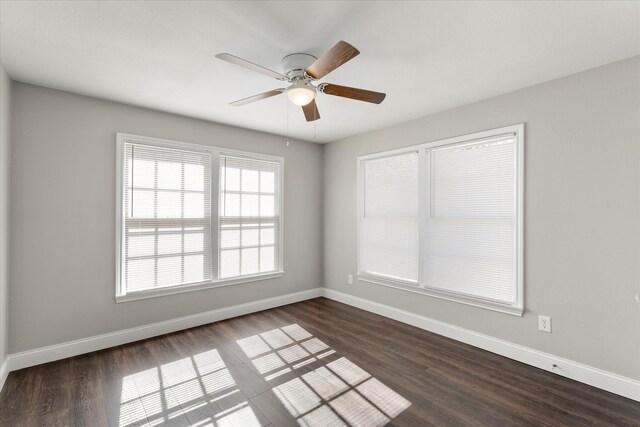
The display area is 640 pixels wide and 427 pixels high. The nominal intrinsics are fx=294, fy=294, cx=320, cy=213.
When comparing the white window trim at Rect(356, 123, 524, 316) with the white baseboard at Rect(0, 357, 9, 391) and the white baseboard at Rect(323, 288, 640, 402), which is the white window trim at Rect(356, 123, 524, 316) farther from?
the white baseboard at Rect(0, 357, 9, 391)

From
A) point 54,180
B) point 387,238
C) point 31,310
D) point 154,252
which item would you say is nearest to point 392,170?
point 387,238

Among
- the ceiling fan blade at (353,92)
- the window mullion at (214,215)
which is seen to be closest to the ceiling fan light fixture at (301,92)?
the ceiling fan blade at (353,92)

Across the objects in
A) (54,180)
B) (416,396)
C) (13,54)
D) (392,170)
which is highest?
(13,54)

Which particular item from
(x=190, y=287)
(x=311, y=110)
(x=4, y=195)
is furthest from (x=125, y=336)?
(x=311, y=110)

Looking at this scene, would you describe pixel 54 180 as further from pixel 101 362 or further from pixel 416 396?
pixel 416 396

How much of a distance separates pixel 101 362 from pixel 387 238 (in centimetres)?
341

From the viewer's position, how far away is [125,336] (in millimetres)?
3160

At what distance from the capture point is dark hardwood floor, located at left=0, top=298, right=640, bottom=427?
2021mm

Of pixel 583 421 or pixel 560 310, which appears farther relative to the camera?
pixel 560 310

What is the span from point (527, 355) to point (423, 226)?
1.59 metres

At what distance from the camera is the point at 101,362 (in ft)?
9.05

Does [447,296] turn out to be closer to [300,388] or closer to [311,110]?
[300,388]

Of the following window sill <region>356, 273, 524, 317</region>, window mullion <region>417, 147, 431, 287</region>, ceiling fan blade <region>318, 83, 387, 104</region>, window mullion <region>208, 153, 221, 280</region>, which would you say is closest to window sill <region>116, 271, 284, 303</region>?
window mullion <region>208, 153, 221, 280</region>

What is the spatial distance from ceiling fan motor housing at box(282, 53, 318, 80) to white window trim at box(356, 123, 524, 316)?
6.42 ft
